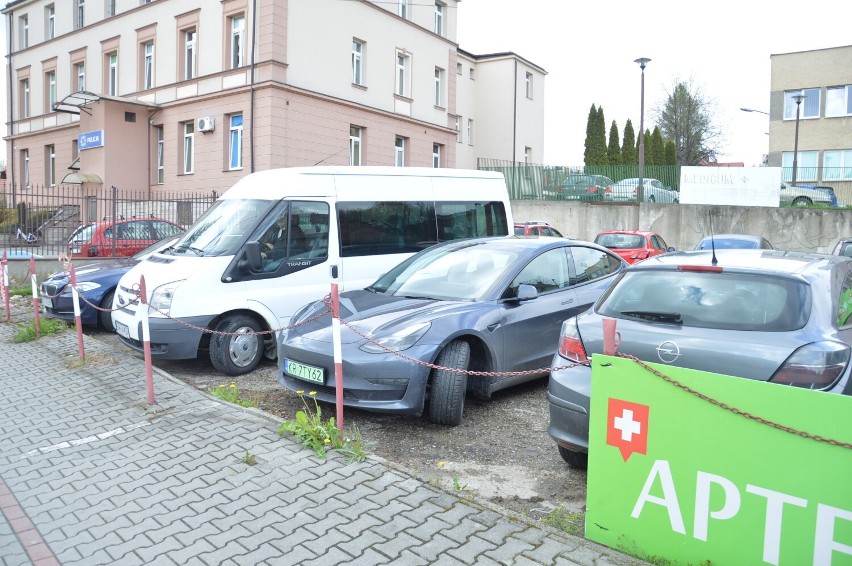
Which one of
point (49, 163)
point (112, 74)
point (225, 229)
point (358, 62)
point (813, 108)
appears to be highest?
point (813, 108)

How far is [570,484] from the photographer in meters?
4.84

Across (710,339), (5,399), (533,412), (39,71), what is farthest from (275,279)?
(39,71)

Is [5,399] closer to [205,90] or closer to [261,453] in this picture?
[261,453]

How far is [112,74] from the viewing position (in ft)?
103

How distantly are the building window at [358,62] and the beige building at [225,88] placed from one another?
0.05 m

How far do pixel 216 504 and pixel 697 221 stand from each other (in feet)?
76.8

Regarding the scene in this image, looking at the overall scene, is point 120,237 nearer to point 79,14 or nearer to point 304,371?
point 304,371

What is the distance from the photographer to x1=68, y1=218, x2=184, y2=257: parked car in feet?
49.8

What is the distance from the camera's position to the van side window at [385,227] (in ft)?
29.8

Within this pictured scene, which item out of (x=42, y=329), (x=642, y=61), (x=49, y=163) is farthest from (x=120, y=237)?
(x=49, y=163)

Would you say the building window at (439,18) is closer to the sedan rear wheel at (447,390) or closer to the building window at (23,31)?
the building window at (23,31)

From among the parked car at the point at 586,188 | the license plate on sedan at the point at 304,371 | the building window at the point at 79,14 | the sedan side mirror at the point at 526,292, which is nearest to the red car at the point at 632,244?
the parked car at the point at 586,188

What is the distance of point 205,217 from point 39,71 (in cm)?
3311

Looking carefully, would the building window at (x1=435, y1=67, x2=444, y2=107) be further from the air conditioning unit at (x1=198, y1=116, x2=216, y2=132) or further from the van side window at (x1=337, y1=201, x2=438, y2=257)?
the van side window at (x1=337, y1=201, x2=438, y2=257)
